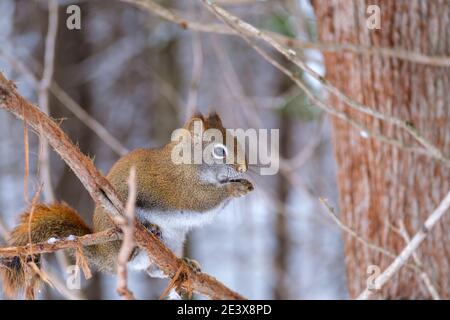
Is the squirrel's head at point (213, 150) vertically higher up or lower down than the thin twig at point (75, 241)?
higher up

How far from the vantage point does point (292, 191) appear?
8117 millimetres

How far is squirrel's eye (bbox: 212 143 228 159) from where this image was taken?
2.20 metres

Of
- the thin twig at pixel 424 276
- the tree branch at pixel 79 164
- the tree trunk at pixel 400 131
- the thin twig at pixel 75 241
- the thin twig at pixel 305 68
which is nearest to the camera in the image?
the tree branch at pixel 79 164

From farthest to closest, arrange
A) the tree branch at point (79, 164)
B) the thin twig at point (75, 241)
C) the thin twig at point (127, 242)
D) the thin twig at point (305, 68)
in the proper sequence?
the thin twig at point (305, 68), the thin twig at point (75, 241), the tree branch at point (79, 164), the thin twig at point (127, 242)

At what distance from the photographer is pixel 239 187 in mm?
2316

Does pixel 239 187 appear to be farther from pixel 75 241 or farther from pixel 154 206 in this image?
pixel 75 241

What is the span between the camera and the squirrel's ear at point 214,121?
2.23m

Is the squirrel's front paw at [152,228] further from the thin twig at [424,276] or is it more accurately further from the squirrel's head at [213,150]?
the thin twig at [424,276]

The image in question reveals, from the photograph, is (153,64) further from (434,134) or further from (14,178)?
(434,134)

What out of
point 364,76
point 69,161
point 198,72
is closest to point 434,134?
point 364,76

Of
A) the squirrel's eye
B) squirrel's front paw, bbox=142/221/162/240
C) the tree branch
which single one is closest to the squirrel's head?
the squirrel's eye

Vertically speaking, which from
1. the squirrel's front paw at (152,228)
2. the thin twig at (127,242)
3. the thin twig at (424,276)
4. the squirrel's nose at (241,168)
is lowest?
the thin twig at (424,276)

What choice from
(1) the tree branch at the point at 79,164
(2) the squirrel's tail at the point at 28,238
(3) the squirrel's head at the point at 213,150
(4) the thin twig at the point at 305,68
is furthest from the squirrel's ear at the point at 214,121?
(2) the squirrel's tail at the point at 28,238
